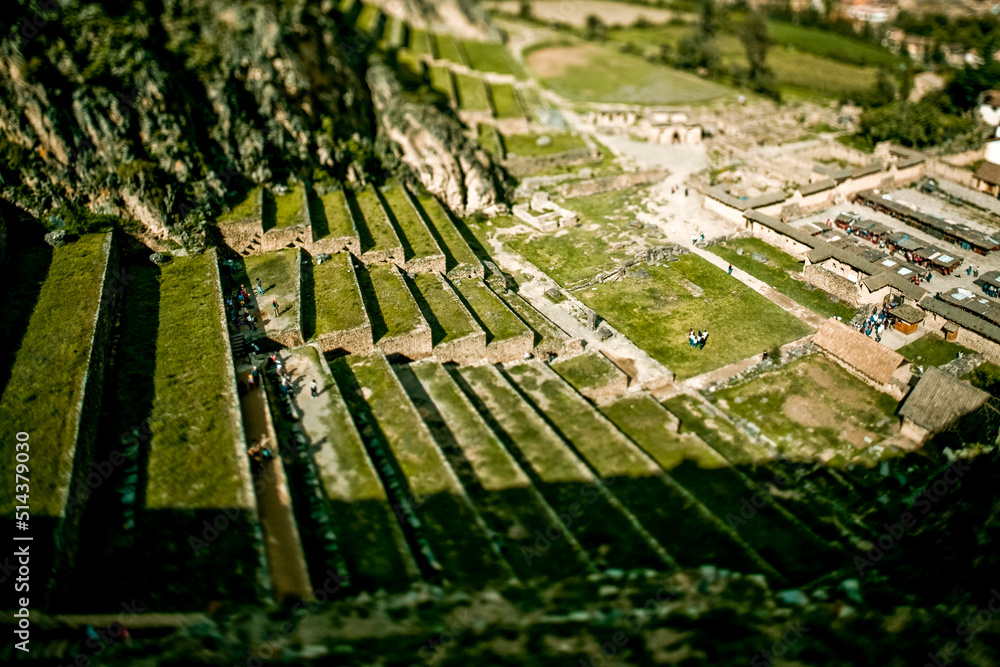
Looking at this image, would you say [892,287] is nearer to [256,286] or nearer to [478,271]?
[478,271]

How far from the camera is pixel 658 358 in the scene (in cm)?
3072

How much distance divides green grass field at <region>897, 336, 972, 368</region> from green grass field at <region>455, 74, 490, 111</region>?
41.5 meters

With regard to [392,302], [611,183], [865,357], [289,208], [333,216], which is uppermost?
[289,208]

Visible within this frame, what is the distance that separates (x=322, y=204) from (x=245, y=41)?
52.6ft

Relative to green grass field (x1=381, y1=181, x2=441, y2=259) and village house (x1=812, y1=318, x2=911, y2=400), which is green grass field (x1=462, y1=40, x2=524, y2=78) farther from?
village house (x1=812, y1=318, x2=911, y2=400)

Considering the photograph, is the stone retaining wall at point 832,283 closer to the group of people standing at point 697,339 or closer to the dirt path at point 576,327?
the group of people standing at point 697,339

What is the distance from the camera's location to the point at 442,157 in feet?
151

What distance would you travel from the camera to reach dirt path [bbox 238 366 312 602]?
58.4 ft

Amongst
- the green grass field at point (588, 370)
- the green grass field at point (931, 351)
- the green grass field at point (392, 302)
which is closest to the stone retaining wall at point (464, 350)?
the green grass field at point (392, 302)

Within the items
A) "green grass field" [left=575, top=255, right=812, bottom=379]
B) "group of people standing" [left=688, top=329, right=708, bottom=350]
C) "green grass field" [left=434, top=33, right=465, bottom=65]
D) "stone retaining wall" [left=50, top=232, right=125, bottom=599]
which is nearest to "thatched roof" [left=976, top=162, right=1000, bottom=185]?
"green grass field" [left=575, top=255, right=812, bottom=379]

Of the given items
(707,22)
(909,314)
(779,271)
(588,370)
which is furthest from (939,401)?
(707,22)

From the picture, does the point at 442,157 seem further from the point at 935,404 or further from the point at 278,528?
the point at 935,404

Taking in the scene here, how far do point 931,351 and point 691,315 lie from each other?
12.1 metres

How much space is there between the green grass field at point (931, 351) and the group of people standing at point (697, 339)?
10.1m
